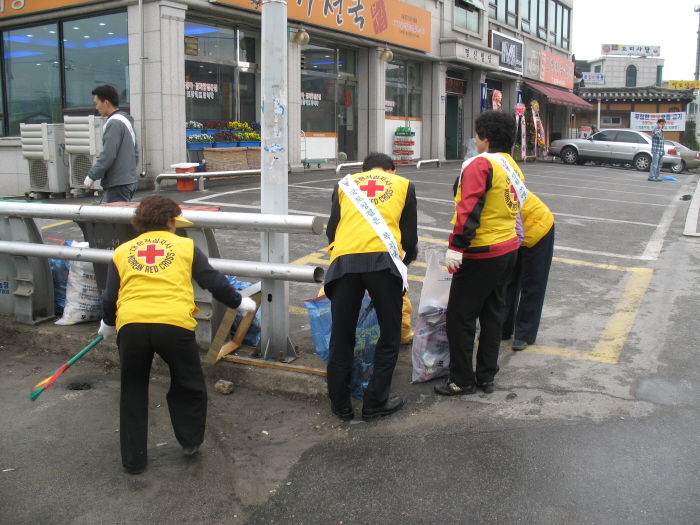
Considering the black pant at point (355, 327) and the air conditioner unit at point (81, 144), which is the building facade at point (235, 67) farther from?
the black pant at point (355, 327)

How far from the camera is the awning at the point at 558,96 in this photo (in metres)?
30.7

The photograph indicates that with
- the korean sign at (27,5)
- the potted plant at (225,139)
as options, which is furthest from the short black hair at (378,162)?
the korean sign at (27,5)

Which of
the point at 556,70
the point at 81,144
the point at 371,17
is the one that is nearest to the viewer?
the point at 81,144

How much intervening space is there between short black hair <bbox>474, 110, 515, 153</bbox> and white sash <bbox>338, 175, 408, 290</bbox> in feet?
3.27

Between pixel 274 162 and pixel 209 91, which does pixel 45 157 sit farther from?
pixel 274 162

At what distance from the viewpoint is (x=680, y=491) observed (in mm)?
3125

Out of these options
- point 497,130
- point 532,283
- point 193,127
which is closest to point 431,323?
point 532,283

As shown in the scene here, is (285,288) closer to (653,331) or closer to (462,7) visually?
(653,331)

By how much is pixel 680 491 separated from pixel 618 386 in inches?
49.2

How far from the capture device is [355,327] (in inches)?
156

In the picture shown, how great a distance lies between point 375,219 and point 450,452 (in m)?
1.37

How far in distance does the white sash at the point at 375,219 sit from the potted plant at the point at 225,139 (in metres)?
11.3

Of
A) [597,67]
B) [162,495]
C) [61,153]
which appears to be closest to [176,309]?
[162,495]

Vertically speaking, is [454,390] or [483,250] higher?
[483,250]
